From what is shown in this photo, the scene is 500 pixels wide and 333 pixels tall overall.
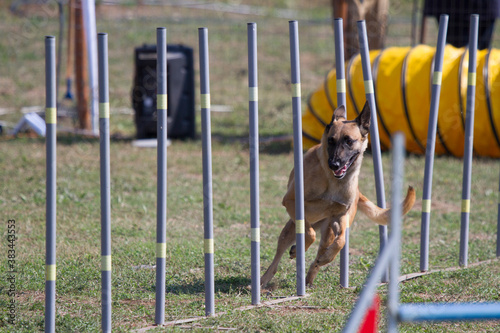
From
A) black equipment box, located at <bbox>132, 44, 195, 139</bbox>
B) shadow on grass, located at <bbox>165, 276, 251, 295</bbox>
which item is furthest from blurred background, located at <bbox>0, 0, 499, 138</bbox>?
shadow on grass, located at <bbox>165, 276, 251, 295</bbox>

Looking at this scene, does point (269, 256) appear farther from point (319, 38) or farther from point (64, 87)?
point (319, 38)

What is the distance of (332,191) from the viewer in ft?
15.0

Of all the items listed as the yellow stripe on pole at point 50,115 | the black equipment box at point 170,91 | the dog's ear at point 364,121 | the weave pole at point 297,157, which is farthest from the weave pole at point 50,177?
the black equipment box at point 170,91

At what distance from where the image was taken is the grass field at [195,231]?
13.6ft

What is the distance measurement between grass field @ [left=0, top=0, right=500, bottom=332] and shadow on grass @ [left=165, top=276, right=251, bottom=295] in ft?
0.05

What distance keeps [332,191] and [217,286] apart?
115 cm

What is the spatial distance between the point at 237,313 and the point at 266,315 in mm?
194

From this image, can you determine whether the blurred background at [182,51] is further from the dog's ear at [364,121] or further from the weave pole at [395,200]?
the weave pole at [395,200]

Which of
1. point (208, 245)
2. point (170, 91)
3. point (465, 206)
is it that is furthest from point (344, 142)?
point (170, 91)

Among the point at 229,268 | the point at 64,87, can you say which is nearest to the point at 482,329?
the point at 229,268

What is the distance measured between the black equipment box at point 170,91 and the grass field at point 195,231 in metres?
0.40

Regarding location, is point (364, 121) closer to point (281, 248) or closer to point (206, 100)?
point (281, 248)

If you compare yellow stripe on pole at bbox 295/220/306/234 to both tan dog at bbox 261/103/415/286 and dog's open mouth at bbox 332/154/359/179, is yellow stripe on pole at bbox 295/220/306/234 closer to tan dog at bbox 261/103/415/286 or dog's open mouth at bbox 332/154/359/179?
tan dog at bbox 261/103/415/286

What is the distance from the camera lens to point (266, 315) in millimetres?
4000
